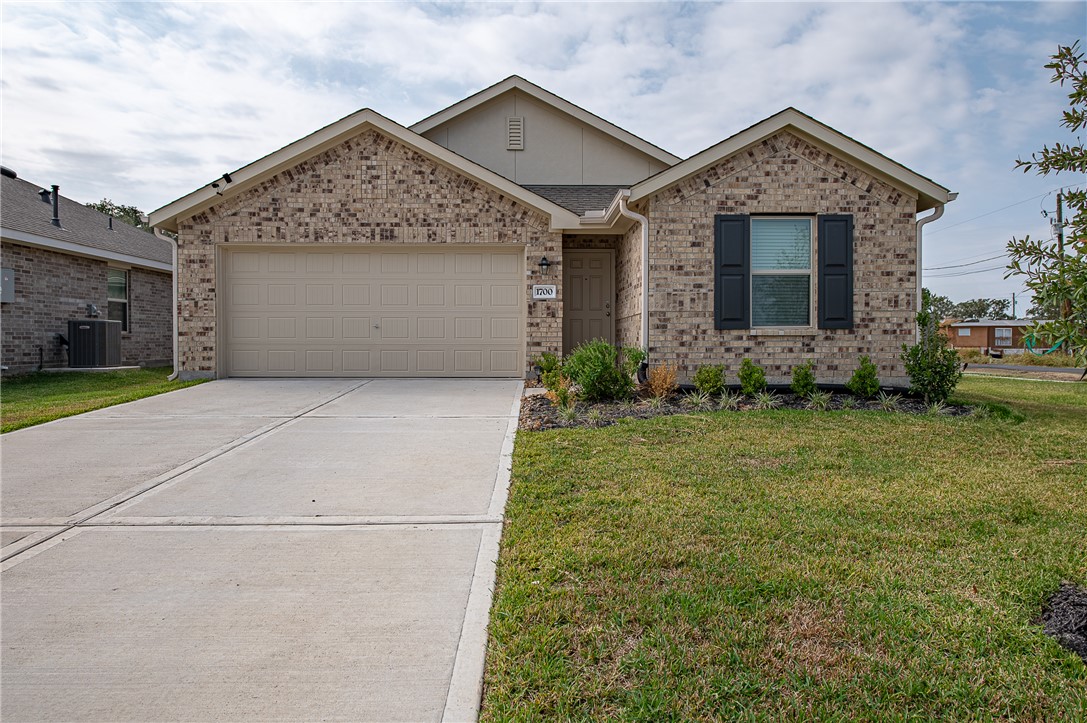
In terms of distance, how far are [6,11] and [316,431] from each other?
678cm

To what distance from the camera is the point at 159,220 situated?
38.3 feet

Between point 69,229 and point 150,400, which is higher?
point 69,229

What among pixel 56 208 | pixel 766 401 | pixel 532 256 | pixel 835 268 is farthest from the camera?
pixel 56 208

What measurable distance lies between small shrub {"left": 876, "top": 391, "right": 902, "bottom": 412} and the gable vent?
929 centimetres

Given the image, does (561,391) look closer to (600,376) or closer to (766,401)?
→ (600,376)

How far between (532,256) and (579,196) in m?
2.50

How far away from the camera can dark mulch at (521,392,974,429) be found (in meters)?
7.78

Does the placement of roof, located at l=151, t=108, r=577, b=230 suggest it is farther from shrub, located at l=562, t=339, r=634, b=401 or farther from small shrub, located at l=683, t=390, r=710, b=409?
small shrub, located at l=683, t=390, r=710, b=409

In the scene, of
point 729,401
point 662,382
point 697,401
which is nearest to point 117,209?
point 662,382

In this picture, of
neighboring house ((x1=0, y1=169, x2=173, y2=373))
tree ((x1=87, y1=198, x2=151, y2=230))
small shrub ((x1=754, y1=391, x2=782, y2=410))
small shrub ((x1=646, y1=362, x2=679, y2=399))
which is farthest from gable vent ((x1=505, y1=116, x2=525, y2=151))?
tree ((x1=87, y1=198, x2=151, y2=230))

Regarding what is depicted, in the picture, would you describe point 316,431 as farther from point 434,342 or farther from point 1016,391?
point 1016,391

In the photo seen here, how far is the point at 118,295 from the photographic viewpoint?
645 inches

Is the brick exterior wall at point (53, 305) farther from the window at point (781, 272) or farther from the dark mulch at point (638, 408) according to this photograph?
the window at point (781, 272)

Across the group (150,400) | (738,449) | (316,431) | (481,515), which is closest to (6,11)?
(150,400)
